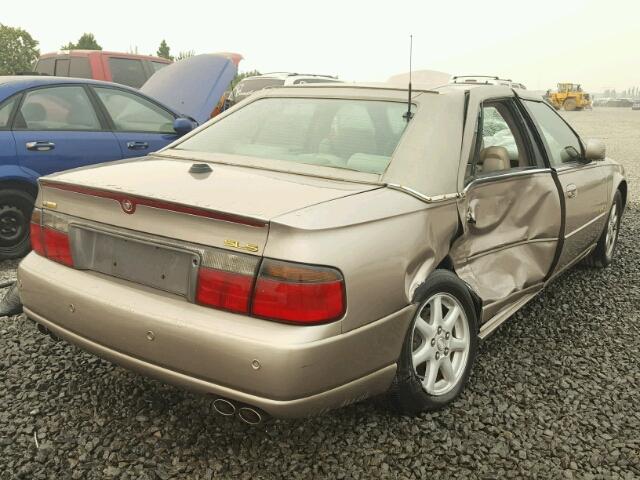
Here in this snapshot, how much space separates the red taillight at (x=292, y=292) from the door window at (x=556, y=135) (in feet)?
7.30

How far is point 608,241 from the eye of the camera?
201 inches

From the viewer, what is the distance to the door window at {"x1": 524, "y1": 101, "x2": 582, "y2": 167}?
3800 mm

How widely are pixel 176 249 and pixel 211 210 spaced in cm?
21

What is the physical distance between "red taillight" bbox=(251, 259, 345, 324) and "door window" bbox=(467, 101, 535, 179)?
1.22 metres

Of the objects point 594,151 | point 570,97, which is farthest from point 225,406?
point 570,97

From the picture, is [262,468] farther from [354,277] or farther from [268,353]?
[354,277]

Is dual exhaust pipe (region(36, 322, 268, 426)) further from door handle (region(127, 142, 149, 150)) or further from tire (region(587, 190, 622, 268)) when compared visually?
door handle (region(127, 142, 149, 150))

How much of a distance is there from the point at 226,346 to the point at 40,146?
3677 millimetres

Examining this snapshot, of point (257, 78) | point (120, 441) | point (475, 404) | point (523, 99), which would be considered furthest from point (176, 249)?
point (257, 78)

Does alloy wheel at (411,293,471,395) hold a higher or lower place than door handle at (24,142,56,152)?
lower

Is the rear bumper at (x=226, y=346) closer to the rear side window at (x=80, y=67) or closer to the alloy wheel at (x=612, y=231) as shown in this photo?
the alloy wheel at (x=612, y=231)

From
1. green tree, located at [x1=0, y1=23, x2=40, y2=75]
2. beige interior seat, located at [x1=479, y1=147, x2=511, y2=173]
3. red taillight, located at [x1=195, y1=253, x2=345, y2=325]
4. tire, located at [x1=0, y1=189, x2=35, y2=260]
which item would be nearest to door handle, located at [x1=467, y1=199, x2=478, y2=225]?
beige interior seat, located at [x1=479, y1=147, x2=511, y2=173]

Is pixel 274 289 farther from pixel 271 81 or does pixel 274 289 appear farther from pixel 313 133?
pixel 271 81

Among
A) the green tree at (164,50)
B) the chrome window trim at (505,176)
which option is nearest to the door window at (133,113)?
the chrome window trim at (505,176)
